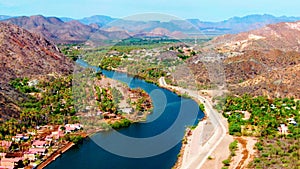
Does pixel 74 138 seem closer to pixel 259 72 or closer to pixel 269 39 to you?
pixel 259 72

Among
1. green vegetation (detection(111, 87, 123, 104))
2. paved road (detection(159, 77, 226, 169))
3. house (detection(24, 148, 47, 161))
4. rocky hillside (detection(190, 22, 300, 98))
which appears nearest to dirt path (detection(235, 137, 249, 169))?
paved road (detection(159, 77, 226, 169))

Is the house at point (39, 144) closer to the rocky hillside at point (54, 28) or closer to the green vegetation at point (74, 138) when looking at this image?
the green vegetation at point (74, 138)

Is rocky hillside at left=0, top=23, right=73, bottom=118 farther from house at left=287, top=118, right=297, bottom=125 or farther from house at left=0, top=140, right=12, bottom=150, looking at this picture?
house at left=287, top=118, right=297, bottom=125

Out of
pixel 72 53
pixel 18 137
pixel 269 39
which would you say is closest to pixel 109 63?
pixel 72 53

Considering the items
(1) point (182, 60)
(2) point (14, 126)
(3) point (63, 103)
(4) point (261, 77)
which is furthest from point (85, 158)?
(1) point (182, 60)

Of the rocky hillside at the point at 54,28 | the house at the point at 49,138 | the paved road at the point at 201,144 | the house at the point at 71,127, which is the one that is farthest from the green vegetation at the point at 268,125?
the rocky hillside at the point at 54,28

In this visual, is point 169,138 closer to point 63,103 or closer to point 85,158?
point 85,158
